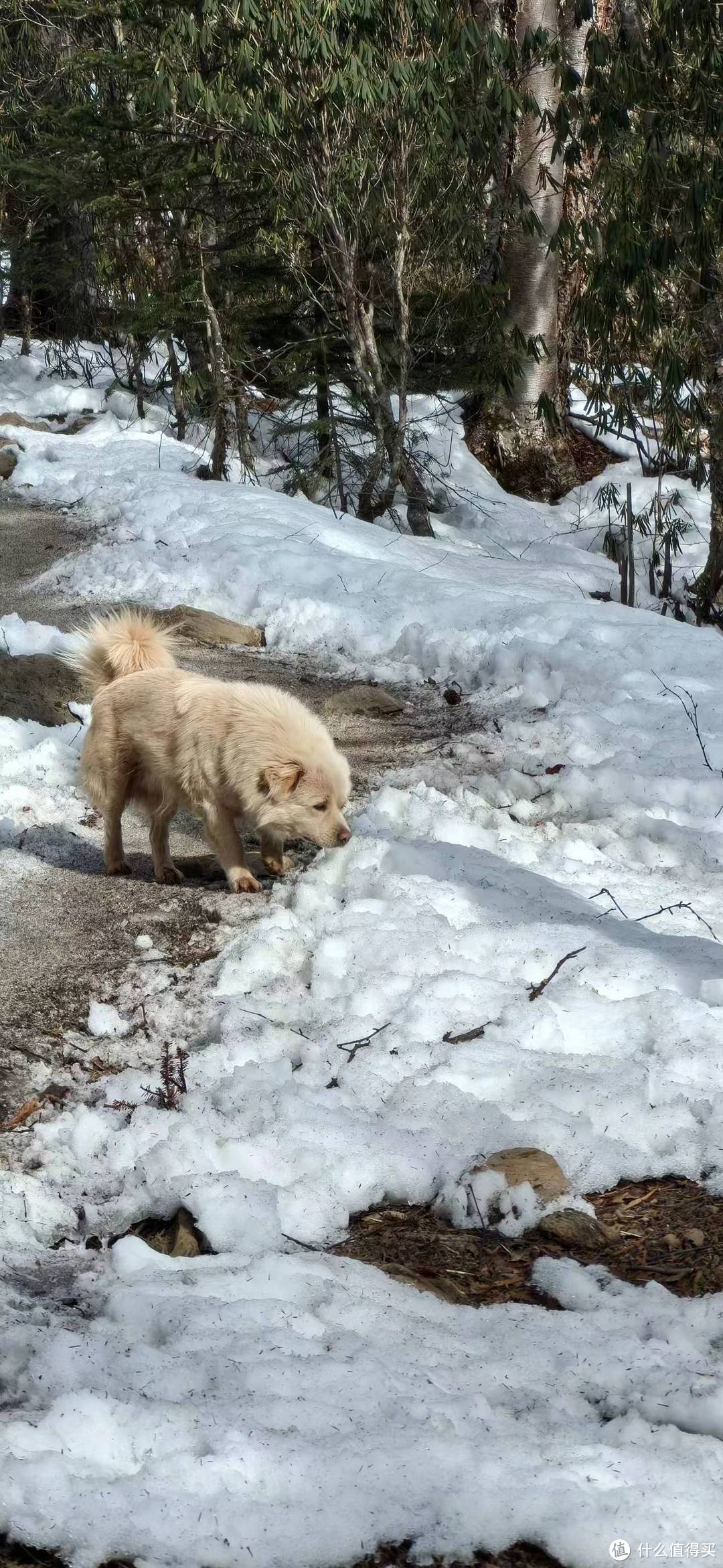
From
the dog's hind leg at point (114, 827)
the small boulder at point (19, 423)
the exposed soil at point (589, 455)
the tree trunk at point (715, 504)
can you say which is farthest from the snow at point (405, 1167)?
the exposed soil at point (589, 455)

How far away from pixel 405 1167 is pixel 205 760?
239cm

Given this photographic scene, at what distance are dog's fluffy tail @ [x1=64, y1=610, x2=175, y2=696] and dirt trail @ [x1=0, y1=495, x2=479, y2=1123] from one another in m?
0.81

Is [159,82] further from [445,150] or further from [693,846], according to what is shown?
[693,846]

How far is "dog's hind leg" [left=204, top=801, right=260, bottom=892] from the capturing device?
5.43 m

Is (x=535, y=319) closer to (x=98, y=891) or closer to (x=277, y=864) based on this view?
(x=277, y=864)

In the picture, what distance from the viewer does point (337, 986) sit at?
4.45 m

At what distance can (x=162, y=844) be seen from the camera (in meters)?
5.76

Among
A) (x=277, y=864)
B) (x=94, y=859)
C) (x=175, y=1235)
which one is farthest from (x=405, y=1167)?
(x=94, y=859)

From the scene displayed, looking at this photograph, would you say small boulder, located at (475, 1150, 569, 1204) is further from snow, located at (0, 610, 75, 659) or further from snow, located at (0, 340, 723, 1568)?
snow, located at (0, 610, 75, 659)

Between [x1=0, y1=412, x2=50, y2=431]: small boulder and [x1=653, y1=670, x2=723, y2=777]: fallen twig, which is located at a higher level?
[x1=0, y1=412, x2=50, y2=431]: small boulder

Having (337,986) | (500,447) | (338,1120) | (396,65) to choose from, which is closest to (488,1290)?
(338,1120)

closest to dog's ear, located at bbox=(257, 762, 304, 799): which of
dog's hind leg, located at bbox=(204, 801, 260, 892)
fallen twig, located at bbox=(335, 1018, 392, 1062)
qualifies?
dog's hind leg, located at bbox=(204, 801, 260, 892)

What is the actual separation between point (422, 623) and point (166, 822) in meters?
3.62

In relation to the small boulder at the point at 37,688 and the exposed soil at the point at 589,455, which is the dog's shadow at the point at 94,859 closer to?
the small boulder at the point at 37,688
